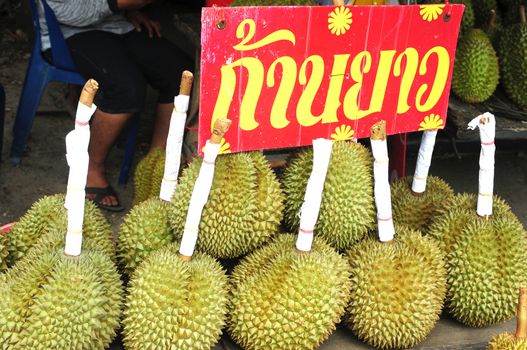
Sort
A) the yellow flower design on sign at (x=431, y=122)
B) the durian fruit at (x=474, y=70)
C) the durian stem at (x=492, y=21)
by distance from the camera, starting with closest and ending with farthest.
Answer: the yellow flower design on sign at (x=431, y=122), the durian fruit at (x=474, y=70), the durian stem at (x=492, y=21)

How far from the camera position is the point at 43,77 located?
3.73 metres

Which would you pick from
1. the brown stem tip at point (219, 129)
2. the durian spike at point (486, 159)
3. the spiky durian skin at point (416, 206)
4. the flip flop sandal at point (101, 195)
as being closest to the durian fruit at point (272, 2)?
the spiky durian skin at point (416, 206)

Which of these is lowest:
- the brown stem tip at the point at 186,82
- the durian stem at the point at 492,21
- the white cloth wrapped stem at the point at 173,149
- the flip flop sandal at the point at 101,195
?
the flip flop sandal at the point at 101,195

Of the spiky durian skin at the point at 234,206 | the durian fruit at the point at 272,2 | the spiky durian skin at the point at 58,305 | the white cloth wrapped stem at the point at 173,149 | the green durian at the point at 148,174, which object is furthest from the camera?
the durian fruit at the point at 272,2

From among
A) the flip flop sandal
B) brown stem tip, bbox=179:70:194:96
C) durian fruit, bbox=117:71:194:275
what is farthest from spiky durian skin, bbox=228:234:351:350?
the flip flop sandal

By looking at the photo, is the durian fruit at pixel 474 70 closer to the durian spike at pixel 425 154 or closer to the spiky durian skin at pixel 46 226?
the durian spike at pixel 425 154

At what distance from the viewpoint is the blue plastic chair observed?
3564mm

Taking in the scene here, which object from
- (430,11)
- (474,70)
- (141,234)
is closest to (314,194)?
(141,234)

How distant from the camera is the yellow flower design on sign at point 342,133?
1900 mm

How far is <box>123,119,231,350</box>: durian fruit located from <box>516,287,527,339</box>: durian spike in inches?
27.2

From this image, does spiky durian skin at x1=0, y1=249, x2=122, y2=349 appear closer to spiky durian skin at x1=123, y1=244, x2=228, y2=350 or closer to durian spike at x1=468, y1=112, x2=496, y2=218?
spiky durian skin at x1=123, y1=244, x2=228, y2=350

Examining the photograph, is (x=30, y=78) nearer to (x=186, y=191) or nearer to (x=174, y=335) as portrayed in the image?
(x=186, y=191)

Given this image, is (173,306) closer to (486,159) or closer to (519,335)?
(519,335)

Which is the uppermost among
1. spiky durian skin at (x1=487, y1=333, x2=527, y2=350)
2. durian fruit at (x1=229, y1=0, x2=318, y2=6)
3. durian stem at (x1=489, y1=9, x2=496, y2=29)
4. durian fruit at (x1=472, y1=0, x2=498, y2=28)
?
durian fruit at (x1=472, y1=0, x2=498, y2=28)
